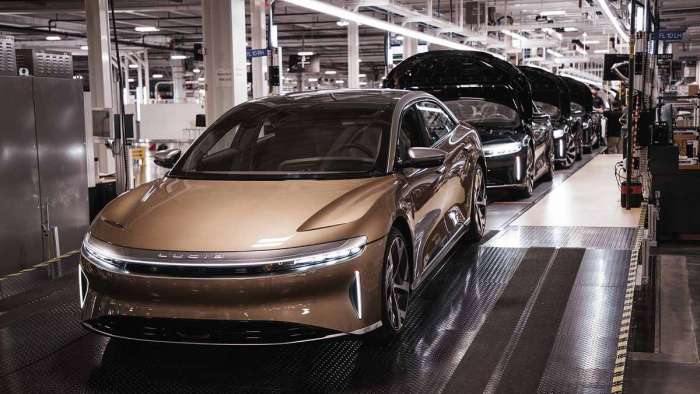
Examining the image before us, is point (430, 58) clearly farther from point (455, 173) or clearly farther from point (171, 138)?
point (171, 138)

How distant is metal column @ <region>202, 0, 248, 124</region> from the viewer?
1160 cm

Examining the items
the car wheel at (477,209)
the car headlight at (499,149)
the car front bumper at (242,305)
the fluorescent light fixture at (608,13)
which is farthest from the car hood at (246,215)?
the fluorescent light fixture at (608,13)

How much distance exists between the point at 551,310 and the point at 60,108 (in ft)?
15.3

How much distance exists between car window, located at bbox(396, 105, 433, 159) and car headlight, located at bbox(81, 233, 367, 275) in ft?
3.87

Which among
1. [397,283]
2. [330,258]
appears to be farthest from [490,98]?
[330,258]

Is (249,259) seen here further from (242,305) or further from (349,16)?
(349,16)

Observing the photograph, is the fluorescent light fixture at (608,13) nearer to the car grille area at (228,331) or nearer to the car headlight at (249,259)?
the car headlight at (249,259)

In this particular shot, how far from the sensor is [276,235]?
359 cm

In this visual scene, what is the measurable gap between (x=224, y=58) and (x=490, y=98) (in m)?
4.32

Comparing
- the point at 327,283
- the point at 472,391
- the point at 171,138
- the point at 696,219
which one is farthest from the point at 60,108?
the point at 171,138

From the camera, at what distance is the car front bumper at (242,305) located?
3.47 m

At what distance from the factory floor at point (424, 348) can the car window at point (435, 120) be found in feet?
3.38

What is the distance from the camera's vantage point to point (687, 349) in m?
4.34

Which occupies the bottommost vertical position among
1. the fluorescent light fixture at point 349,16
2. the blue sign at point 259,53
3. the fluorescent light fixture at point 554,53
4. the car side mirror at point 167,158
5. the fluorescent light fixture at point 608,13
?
the car side mirror at point 167,158
